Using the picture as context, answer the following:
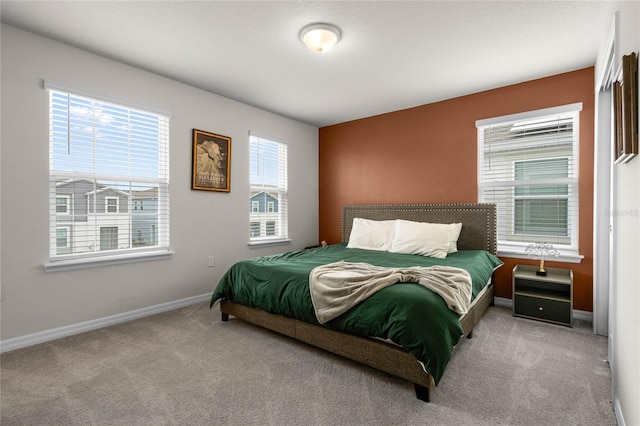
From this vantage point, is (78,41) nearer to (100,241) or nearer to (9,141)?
(9,141)

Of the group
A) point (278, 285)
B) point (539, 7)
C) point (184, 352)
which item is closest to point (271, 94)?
point (278, 285)

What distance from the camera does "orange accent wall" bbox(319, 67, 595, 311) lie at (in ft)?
10.4

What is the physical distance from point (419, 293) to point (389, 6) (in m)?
1.98

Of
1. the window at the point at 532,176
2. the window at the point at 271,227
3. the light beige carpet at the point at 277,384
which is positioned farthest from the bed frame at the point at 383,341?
the window at the point at 271,227

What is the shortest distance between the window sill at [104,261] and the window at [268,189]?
1.27m

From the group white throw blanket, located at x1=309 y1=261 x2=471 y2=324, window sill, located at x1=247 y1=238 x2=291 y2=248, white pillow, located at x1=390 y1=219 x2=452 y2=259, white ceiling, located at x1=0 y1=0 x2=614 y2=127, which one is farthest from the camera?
window sill, located at x1=247 y1=238 x2=291 y2=248

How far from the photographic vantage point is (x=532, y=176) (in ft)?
11.4

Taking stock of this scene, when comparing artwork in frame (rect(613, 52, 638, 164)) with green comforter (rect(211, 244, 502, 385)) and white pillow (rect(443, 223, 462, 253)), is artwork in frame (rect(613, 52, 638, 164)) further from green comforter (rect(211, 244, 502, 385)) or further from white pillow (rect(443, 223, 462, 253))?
white pillow (rect(443, 223, 462, 253))

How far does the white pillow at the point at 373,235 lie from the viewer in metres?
3.95

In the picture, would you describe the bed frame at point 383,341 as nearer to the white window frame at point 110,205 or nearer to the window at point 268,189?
the window at point 268,189

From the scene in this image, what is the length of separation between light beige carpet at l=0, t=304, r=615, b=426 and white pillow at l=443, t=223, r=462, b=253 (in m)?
1.07

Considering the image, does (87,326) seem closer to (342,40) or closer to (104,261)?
(104,261)

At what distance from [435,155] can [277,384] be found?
335cm

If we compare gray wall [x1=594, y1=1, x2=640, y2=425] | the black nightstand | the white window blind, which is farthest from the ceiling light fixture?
the black nightstand
